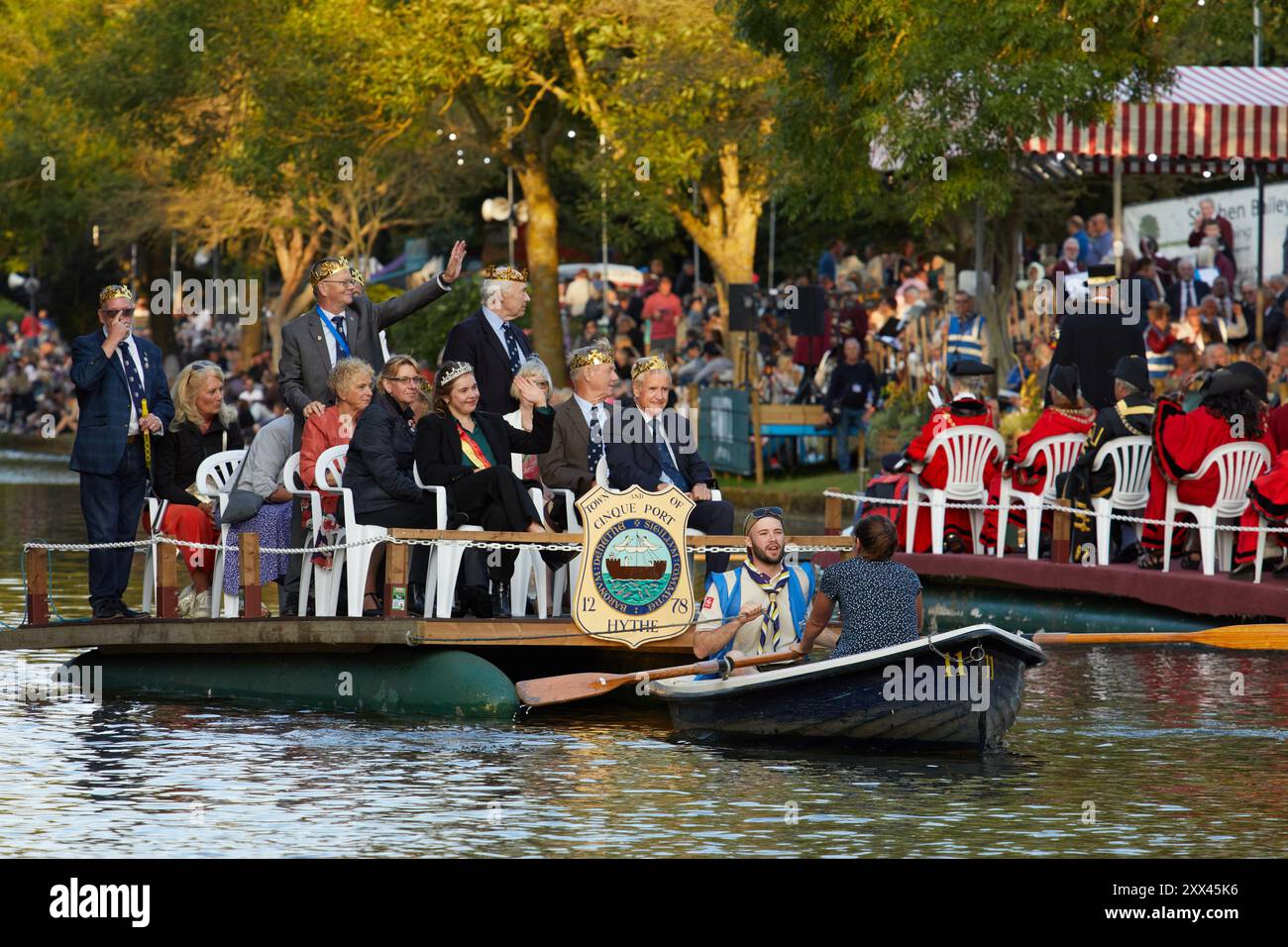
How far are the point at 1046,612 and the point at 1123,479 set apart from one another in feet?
3.74

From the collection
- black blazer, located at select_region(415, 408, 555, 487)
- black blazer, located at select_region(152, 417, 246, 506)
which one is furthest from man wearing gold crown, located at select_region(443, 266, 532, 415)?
black blazer, located at select_region(152, 417, 246, 506)

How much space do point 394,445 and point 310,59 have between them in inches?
1079

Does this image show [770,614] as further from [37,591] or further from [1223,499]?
[1223,499]

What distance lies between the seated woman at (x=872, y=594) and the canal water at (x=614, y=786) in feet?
1.94

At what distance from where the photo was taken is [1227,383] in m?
18.5

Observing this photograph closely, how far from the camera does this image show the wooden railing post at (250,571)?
558 inches

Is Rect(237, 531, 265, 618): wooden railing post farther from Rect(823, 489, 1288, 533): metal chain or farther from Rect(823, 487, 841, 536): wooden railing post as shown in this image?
Rect(823, 489, 1288, 533): metal chain

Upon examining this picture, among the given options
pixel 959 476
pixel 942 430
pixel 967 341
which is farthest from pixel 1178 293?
pixel 942 430

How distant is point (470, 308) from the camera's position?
141ft

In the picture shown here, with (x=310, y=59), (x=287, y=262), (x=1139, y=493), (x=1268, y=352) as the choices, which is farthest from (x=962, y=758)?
(x=287, y=262)
